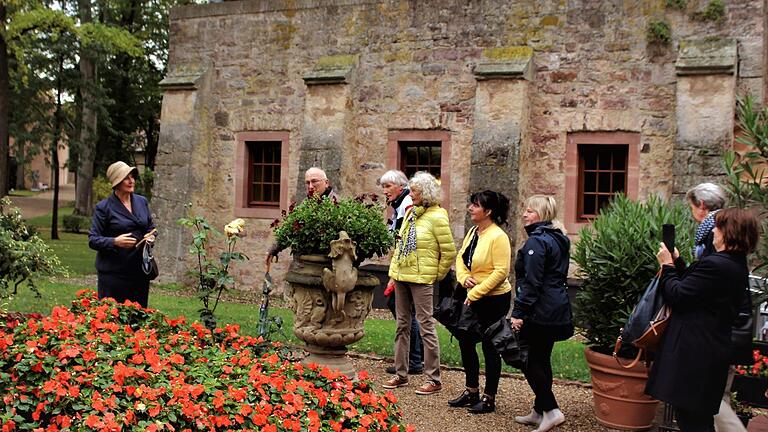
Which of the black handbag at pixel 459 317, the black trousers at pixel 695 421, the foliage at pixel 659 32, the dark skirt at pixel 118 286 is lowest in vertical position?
the black trousers at pixel 695 421

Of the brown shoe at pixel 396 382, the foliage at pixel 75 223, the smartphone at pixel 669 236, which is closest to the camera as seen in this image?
the smartphone at pixel 669 236

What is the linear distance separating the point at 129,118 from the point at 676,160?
22.0 m

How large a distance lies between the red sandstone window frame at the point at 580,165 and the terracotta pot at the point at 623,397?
20.1ft

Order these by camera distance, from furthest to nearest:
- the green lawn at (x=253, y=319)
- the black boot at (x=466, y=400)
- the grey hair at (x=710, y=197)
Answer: the green lawn at (x=253, y=319), the black boot at (x=466, y=400), the grey hair at (x=710, y=197)

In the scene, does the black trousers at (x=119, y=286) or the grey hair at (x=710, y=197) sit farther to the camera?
the black trousers at (x=119, y=286)

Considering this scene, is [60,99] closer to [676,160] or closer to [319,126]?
[319,126]

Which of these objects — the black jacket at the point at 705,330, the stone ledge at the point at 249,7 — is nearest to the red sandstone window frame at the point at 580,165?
the stone ledge at the point at 249,7

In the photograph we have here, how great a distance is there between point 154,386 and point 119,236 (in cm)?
229

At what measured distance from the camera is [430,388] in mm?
6691

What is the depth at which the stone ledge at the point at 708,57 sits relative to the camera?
10492 mm

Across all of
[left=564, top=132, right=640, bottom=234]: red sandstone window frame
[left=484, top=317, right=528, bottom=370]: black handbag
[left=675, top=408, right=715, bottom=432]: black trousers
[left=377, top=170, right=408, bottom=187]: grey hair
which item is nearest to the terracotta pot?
[left=484, top=317, right=528, bottom=370]: black handbag

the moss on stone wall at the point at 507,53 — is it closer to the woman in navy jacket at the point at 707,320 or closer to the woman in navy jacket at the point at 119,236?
the woman in navy jacket at the point at 119,236

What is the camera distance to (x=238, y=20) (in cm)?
1437

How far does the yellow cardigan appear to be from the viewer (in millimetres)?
5879
